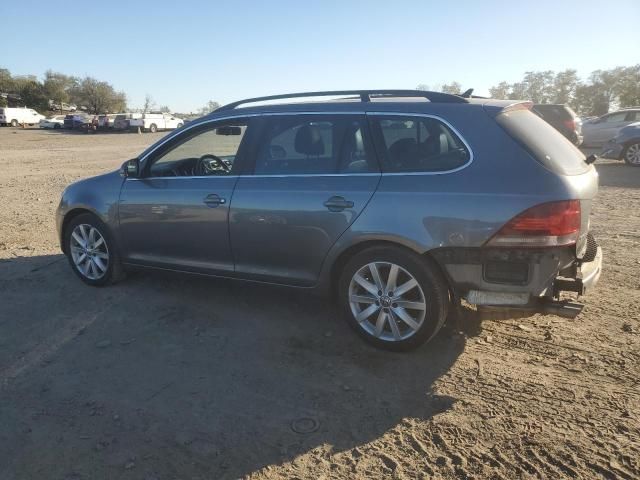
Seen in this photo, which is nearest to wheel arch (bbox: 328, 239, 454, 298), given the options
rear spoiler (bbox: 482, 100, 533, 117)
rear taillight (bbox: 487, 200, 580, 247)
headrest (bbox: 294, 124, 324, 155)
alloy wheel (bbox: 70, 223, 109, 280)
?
rear taillight (bbox: 487, 200, 580, 247)

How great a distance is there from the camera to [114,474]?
257cm

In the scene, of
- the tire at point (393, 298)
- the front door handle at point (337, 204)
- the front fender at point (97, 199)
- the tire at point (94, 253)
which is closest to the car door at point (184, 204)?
the front fender at point (97, 199)

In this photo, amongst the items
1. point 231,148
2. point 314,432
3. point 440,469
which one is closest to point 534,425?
point 440,469

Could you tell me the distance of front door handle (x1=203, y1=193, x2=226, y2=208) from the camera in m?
4.25

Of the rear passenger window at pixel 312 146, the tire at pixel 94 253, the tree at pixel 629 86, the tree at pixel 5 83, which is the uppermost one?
the tree at pixel 629 86

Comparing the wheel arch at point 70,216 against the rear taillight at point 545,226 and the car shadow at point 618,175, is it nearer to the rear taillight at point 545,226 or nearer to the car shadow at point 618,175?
the rear taillight at point 545,226

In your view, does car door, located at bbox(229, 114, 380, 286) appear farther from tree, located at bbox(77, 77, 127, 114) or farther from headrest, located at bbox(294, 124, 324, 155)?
tree, located at bbox(77, 77, 127, 114)

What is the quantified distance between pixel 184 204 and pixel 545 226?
2879 mm

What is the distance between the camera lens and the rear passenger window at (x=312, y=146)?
384 centimetres

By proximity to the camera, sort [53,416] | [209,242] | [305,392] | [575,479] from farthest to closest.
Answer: [209,242] < [305,392] < [53,416] < [575,479]

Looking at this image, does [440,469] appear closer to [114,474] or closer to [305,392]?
[305,392]

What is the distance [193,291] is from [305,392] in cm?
215

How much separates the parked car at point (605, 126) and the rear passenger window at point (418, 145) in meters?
19.5

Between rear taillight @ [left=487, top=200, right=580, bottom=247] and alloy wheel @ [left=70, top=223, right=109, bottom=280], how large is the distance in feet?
12.4
